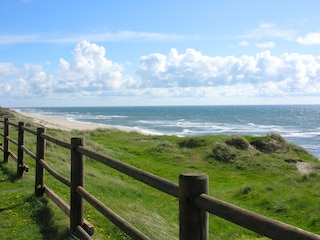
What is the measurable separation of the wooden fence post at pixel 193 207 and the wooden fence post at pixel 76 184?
9.32ft

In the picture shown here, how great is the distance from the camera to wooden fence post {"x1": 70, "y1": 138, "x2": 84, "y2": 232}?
5367mm

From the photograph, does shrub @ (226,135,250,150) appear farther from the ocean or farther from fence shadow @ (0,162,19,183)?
fence shadow @ (0,162,19,183)

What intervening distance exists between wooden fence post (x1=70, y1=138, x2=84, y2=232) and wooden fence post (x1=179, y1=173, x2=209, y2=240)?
9.32ft

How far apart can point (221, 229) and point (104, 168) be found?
7450 millimetres

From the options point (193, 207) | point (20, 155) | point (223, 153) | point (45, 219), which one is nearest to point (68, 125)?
point (223, 153)

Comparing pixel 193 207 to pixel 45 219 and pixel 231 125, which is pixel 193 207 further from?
pixel 231 125

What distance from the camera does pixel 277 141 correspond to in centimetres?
2753

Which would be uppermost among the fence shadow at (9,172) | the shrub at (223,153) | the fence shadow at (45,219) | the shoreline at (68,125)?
the fence shadow at (9,172)

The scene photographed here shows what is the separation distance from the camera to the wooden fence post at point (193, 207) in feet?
9.15

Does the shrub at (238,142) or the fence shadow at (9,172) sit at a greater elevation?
the fence shadow at (9,172)

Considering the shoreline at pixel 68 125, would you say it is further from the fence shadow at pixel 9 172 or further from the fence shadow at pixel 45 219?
the fence shadow at pixel 45 219

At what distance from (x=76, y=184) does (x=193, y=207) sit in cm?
302

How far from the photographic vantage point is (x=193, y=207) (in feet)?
9.26

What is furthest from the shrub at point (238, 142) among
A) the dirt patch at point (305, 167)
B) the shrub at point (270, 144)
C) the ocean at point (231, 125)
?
the ocean at point (231, 125)
